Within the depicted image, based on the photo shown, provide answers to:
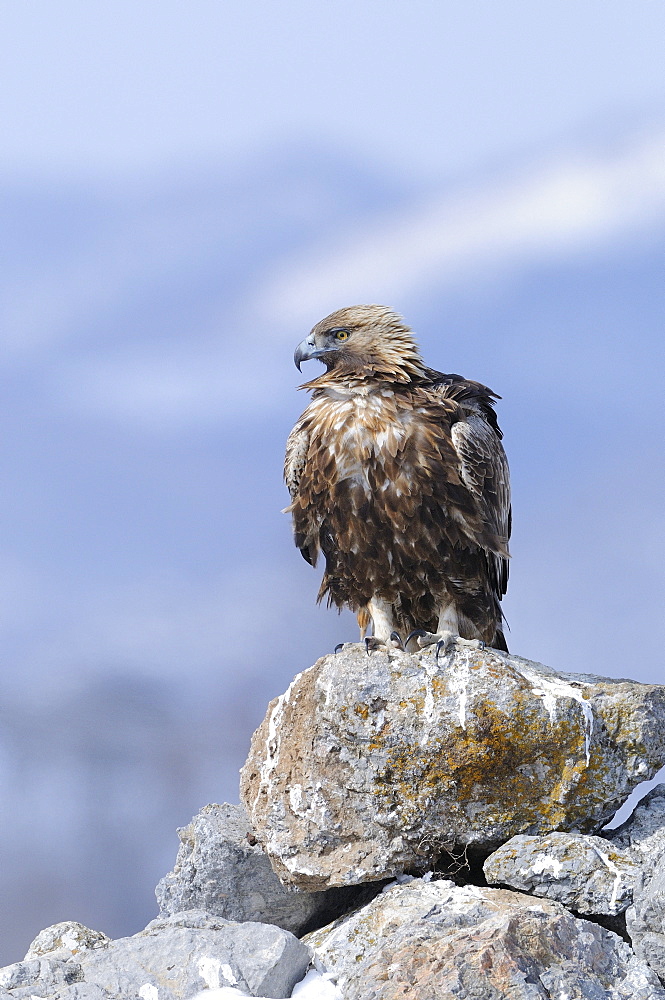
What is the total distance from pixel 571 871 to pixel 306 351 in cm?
387

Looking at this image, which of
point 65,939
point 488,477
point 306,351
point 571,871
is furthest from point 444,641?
point 65,939

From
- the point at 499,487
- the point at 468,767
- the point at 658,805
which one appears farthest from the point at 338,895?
the point at 499,487

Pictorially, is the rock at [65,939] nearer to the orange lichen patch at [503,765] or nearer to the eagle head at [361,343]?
the orange lichen patch at [503,765]

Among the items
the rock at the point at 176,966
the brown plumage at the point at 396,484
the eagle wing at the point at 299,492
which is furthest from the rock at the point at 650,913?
the eagle wing at the point at 299,492

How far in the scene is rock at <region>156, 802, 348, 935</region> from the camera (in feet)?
22.0

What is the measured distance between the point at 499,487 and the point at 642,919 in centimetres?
309

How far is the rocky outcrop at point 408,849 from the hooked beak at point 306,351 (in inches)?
87.0

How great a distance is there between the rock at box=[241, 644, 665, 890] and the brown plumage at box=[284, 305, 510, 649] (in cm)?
82

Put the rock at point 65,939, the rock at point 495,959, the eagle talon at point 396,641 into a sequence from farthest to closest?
the eagle talon at point 396,641 → the rock at point 65,939 → the rock at point 495,959

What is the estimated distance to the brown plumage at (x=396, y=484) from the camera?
6926mm

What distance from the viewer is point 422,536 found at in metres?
6.93

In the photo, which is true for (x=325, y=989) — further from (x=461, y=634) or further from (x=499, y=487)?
(x=499, y=487)

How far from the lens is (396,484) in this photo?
22.6 ft

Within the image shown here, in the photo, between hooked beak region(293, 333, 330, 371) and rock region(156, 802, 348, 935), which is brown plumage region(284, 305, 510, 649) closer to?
hooked beak region(293, 333, 330, 371)
